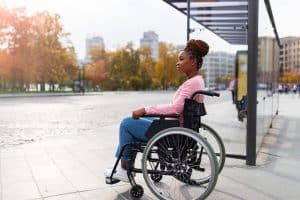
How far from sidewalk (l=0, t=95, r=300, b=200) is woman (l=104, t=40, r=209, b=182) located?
59 cm

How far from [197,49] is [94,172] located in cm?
225

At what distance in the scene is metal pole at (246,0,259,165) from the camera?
5.15 metres

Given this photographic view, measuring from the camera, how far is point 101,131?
30.5 feet

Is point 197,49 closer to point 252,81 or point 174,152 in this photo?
point 174,152

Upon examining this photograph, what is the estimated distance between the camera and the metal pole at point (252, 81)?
5152mm

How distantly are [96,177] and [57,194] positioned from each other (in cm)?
75

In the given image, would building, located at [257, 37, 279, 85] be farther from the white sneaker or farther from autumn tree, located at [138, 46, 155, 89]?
autumn tree, located at [138, 46, 155, 89]

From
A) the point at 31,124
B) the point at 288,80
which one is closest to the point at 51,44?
the point at 31,124

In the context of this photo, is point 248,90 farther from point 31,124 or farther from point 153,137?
point 31,124

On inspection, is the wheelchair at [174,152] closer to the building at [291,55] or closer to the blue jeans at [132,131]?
the blue jeans at [132,131]

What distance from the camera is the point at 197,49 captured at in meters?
3.91

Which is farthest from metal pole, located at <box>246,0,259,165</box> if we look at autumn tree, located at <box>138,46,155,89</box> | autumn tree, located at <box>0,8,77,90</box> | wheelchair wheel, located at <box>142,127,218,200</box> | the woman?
autumn tree, located at <box>138,46,155,89</box>

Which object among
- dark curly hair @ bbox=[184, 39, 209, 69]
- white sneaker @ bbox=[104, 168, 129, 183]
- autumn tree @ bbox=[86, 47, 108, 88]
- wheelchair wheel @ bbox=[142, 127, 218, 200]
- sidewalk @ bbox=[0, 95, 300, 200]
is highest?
autumn tree @ bbox=[86, 47, 108, 88]

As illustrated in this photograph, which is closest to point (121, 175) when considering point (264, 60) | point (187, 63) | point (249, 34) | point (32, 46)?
point (187, 63)
